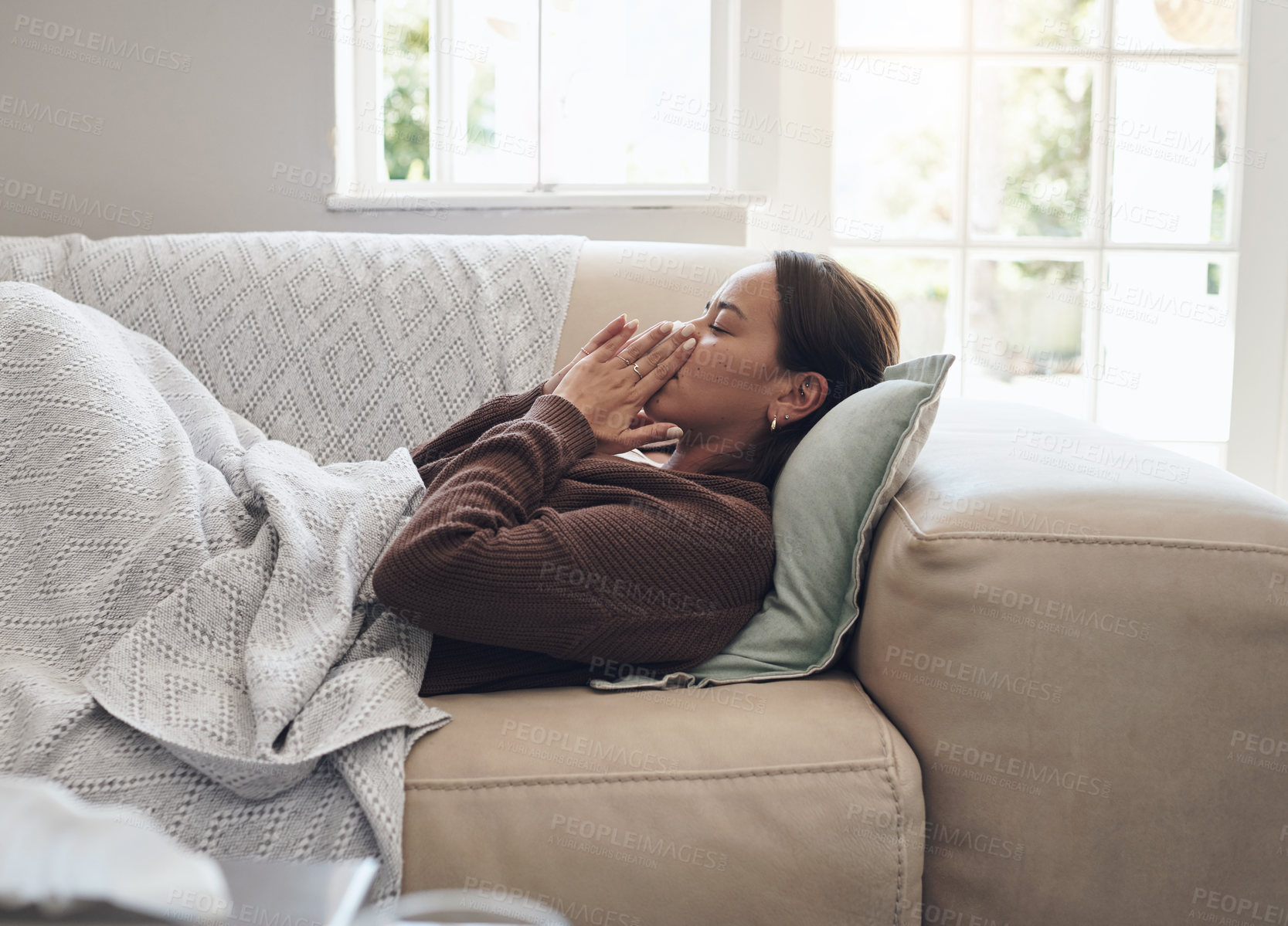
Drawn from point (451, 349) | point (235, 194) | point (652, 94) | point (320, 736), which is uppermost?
point (652, 94)

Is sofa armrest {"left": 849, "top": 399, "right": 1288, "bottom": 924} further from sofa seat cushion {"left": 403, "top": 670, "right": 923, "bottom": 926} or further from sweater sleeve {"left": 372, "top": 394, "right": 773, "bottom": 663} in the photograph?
sweater sleeve {"left": 372, "top": 394, "right": 773, "bottom": 663}

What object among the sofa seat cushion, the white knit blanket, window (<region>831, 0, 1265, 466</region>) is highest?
window (<region>831, 0, 1265, 466</region>)

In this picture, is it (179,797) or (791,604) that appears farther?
(791,604)

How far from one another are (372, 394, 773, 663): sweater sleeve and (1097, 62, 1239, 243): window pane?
1801 millimetres

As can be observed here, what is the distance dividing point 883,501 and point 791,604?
5.9 inches

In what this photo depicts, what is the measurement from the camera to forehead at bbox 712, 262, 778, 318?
1.20m

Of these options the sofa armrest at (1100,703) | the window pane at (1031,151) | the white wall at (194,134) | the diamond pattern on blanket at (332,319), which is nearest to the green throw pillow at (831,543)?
the sofa armrest at (1100,703)

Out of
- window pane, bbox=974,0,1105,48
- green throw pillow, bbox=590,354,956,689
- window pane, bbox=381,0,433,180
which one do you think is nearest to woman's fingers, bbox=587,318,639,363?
green throw pillow, bbox=590,354,956,689

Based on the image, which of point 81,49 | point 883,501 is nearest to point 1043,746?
point 883,501

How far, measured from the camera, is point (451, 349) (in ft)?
4.89

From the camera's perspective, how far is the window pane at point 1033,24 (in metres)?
2.22

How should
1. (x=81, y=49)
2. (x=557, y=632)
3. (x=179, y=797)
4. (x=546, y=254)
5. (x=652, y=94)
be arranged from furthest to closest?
(x=652, y=94)
(x=81, y=49)
(x=546, y=254)
(x=557, y=632)
(x=179, y=797)

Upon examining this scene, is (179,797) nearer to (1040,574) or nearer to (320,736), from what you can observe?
(320,736)

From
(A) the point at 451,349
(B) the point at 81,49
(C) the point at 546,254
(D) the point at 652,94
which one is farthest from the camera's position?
(D) the point at 652,94
